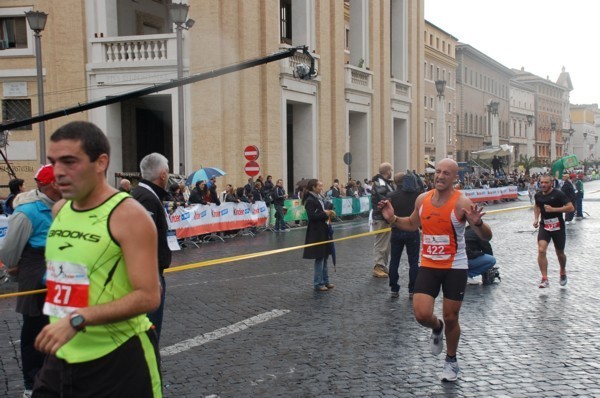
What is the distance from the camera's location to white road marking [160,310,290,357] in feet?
24.1

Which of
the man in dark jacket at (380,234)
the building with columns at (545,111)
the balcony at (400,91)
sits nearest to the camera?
the man in dark jacket at (380,234)

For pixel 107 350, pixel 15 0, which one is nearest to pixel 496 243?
pixel 107 350

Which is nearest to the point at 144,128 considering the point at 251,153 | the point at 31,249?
the point at 251,153

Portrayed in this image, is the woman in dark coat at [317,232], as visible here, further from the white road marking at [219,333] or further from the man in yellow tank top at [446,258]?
the man in yellow tank top at [446,258]

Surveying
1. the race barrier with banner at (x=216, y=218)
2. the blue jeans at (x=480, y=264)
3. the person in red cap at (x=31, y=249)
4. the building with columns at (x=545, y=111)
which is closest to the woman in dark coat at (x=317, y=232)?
the blue jeans at (x=480, y=264)

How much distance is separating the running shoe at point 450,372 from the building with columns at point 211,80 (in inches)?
630

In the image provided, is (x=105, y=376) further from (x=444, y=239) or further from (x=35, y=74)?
(x=35, y=74)

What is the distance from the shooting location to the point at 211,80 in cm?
2545

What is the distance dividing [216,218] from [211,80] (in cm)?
683

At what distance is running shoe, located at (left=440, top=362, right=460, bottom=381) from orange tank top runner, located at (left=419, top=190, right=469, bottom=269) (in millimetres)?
860

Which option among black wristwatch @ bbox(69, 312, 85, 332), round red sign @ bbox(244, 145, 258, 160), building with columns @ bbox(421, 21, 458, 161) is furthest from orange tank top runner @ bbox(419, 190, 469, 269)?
building with columns @ bbox(421, 21, 458, 161)

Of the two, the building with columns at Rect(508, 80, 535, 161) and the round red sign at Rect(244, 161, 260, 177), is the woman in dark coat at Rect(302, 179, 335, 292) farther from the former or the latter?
the building with columns at Rect(508, 80, 535, 161)

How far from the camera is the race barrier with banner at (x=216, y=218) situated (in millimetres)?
18969

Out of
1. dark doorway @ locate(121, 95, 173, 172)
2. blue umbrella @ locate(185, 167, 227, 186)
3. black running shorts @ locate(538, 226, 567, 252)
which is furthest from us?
dark doorway @ locate(121, 95, 173, 172)
